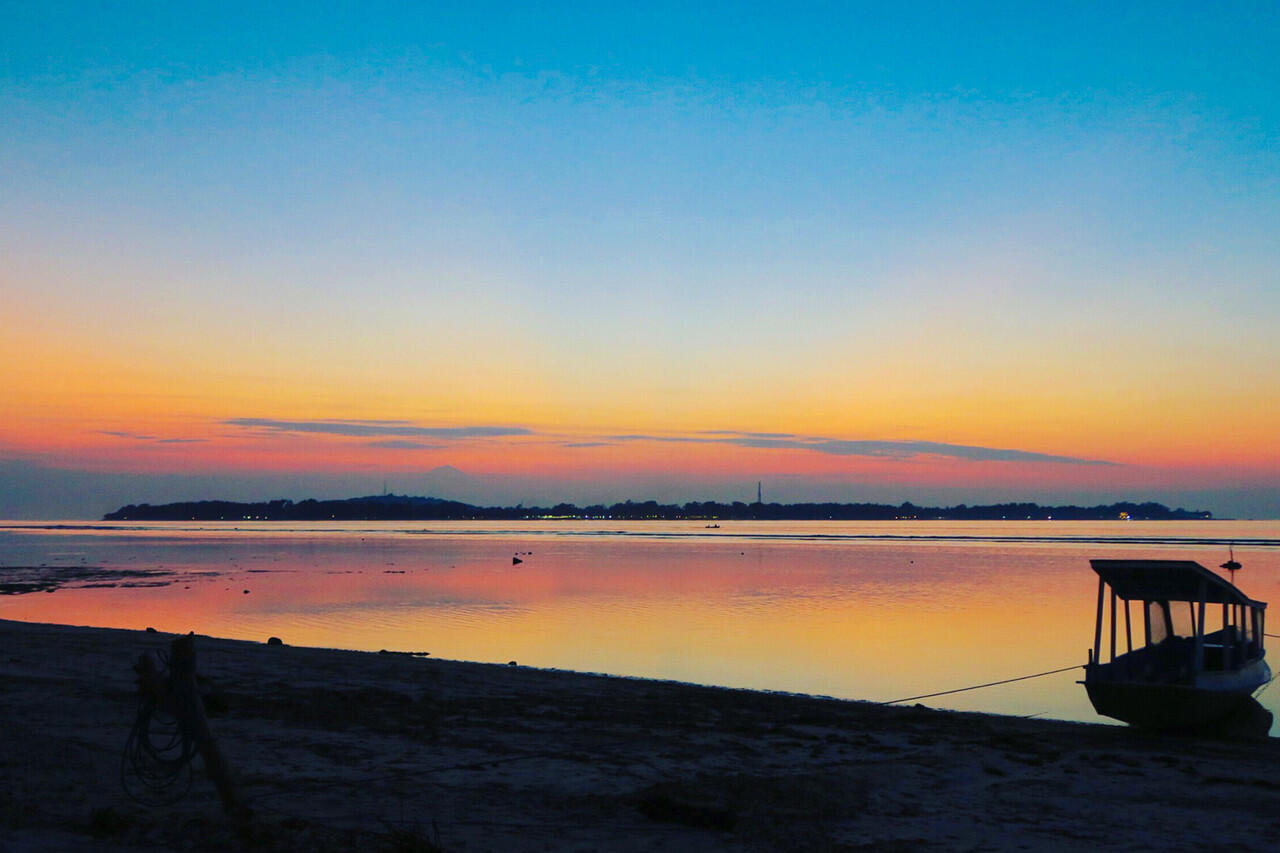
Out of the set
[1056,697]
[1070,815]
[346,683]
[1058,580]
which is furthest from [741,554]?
[1070,815]

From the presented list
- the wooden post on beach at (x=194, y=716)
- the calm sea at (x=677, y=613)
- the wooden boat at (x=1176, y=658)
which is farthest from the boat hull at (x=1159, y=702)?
the wooden post on beach at (x=194, y=716)

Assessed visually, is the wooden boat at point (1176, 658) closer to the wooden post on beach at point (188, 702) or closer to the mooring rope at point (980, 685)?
the mooring rope at point (980, 685)

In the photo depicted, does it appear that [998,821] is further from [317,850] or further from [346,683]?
[346,683]

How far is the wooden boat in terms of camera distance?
1861 centimetres

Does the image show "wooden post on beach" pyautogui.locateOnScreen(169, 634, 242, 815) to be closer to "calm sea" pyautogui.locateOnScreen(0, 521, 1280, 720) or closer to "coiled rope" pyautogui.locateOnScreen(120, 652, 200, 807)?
"coiled rope" pyautogui.locateOnScreen(120, 652, 200, 807)

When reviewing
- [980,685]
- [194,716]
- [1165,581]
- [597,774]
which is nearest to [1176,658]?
[1165,581]

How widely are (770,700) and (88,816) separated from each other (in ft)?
48.7

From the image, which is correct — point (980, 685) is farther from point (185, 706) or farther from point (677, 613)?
point (185, 706)

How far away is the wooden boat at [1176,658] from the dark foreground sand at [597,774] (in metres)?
0.69

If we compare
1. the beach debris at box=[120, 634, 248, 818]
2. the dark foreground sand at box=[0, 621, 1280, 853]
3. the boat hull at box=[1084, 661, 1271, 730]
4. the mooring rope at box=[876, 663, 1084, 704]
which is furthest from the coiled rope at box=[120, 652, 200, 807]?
the mooring rope at box=[876, 663, 1084, 704]

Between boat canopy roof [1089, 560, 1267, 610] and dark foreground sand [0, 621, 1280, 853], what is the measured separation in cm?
321

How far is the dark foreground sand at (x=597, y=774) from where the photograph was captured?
10367 mm

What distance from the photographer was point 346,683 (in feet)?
69.3

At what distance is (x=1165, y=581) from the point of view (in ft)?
68.6
